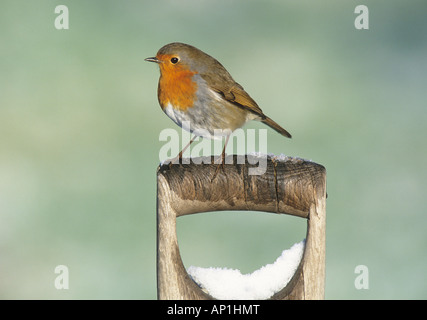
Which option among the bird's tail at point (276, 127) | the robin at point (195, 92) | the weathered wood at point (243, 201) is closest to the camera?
the weathered wood at point (243, 201)

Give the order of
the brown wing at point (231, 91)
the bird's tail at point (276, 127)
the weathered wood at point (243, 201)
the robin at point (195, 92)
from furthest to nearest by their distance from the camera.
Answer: the bird's tail at point (276, 127) → the brown wing at point (231, 91) → the robin at point (195, 92) → the weathered wood at point (243, 201)

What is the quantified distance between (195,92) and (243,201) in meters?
0.77

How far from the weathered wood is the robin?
0.35 meters

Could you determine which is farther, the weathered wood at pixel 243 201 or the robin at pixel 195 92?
the robin at pixel 195 92

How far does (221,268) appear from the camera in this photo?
2781 mm

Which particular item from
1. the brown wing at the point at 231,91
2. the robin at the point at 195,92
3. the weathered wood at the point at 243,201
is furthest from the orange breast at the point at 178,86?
the weathered wood at the point at 243,201

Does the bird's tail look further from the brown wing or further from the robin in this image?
the robin

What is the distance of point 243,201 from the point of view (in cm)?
272

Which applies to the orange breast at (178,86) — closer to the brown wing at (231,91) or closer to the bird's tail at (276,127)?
the brown wing at (231,91)

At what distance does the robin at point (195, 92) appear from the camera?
311 cm

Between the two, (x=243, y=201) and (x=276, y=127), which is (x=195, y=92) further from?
(x=243, y=201)

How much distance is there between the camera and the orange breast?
313 centimetres
